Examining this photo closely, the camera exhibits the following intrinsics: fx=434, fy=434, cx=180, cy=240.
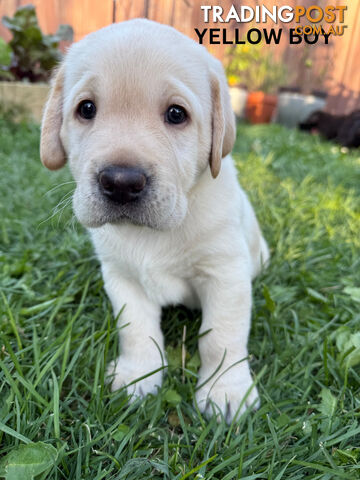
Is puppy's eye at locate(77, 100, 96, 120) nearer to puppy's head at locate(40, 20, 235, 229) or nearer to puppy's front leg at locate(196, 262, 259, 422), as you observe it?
puppy's head at locate(40, 20, 235, 229)

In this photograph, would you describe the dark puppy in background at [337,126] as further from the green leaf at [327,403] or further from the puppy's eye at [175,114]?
the green leaf at [327,403]

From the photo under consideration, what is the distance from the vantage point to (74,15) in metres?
6.08

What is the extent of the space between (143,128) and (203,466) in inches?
49.8

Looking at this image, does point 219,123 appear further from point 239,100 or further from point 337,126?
point 239,100

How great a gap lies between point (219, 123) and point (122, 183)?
2.10ft

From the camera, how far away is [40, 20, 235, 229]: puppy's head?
1.67 meters

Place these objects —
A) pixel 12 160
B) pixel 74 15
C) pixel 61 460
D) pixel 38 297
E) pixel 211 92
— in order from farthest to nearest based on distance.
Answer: pixel 74 15 < pixel 12 160 < pixel 38 297 < pixel 211 92 < pixel 61 460

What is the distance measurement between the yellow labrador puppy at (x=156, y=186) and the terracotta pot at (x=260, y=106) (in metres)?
8.11

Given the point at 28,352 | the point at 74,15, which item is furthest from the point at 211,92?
the point at 74,15

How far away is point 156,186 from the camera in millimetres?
1674

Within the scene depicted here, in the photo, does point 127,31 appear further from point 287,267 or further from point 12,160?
point 12,160

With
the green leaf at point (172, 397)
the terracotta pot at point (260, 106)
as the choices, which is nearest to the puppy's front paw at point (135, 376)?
the green leaf at point (172, 397)

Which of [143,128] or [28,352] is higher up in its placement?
[143,128]

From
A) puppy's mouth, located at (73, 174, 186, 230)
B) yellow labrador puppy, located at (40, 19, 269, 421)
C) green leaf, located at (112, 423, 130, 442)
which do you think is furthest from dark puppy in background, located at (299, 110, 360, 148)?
green leaf, located at (112, 423, 130, 442)
